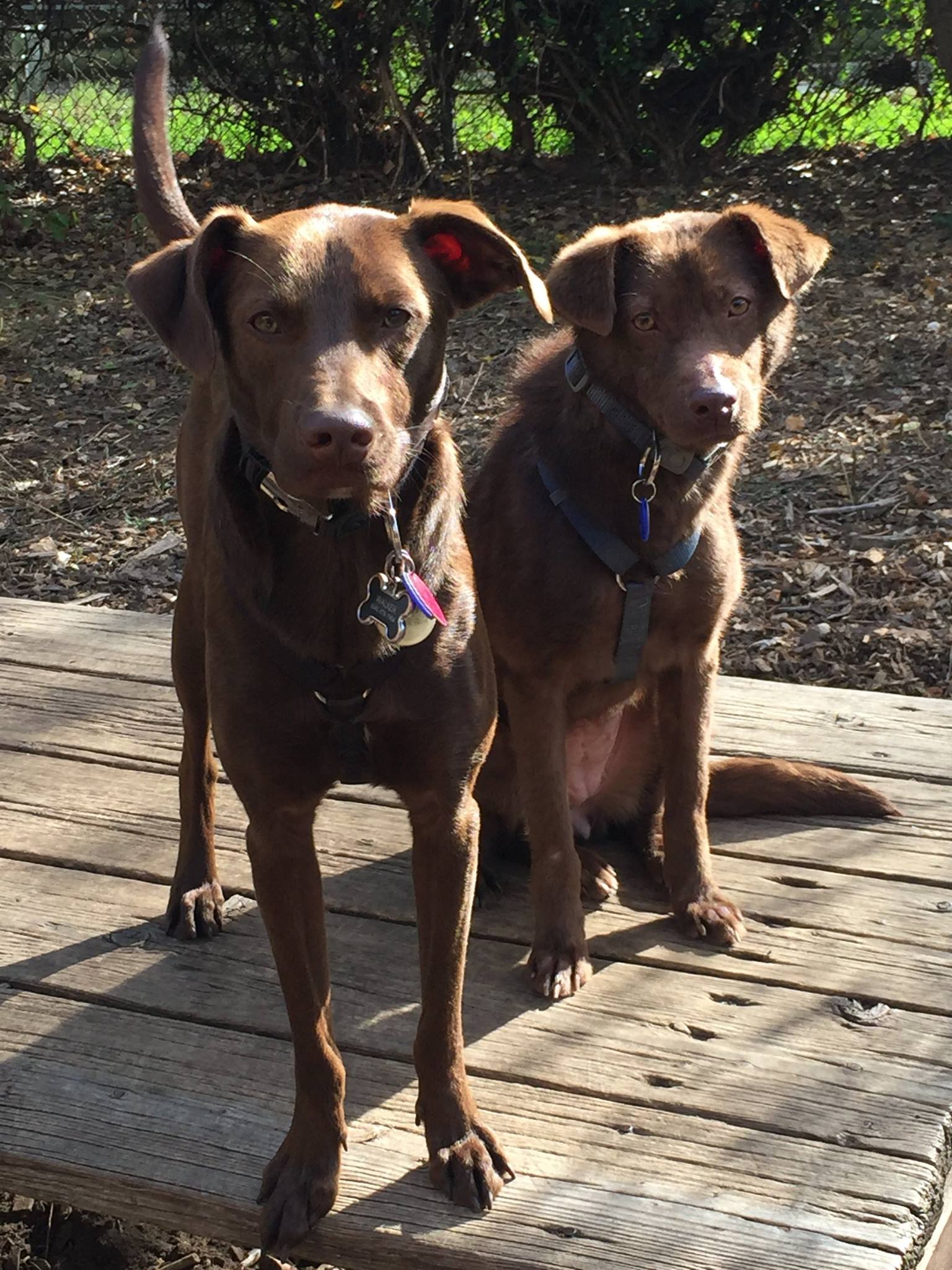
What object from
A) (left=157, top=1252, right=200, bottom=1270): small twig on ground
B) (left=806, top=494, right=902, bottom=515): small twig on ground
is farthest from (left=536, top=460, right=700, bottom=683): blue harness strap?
(left=806, top=494, right=902, bottom=515): small twig on ground

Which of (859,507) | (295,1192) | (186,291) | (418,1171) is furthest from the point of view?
(859,507)

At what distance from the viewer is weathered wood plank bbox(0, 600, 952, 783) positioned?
147 inches

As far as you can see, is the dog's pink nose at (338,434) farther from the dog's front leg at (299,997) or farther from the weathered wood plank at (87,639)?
the weathered wood plank at (87,639)

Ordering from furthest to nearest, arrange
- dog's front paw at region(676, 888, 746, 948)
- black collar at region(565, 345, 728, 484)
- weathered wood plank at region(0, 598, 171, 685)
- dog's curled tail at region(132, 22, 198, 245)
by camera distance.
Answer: weathered wood plank at region(0, 598, 171, 685) → dog's curled tail at region(132, 22, 198, 245) → dog's front paw at region(676, 888, 746, 948) → black collar at region(565, 345, 728, 484)

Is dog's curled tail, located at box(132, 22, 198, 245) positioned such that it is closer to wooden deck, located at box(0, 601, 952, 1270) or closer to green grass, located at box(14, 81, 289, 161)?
wooden deck, located at box(0, 601, 952, 1270)

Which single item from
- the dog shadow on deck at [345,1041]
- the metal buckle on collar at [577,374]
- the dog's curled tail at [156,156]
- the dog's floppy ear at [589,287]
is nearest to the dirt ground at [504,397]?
the dog shadow on deck at [345,1041]

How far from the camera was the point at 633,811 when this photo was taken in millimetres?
3381

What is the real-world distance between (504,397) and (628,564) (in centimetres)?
319

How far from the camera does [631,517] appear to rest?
2.92m

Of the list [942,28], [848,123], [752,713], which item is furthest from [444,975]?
[848,123]

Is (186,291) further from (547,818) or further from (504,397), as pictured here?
(504,397)

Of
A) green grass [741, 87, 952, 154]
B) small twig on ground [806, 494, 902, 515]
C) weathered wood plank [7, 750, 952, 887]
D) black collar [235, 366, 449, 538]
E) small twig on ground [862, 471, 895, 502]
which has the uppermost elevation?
green grass [741, 87, 952, 154]

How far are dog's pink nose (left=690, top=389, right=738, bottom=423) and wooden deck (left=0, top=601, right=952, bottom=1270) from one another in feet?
3.70

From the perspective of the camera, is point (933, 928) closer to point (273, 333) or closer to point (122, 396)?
point (273, 333)
